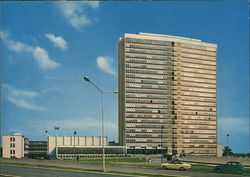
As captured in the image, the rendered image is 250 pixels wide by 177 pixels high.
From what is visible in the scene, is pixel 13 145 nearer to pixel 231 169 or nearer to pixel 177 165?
pixel 177 165

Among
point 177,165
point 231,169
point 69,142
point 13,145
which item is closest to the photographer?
point 231,169

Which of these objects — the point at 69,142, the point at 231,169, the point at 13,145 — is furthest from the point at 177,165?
the point at 13,145

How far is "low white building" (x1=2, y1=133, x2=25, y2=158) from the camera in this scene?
16781cm

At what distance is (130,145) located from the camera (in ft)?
622

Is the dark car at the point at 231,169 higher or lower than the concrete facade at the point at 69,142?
higher

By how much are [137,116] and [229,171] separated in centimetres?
14456

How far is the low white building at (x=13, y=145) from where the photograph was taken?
6607 inches

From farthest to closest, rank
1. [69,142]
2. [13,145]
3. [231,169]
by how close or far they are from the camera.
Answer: [69,142] → [13,145] → [231,169]

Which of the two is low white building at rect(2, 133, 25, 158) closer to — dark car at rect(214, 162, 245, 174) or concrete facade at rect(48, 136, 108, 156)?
concrete facade at rect(48, 136, 108, 156)

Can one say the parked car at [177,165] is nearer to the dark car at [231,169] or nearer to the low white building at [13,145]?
the dark car at [231,169]

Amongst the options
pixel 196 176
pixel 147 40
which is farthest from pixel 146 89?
pixel 196 176

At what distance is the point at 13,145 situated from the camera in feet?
560

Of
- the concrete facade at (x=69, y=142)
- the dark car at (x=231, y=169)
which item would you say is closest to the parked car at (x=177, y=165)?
the dark car at (x=231, y=169)

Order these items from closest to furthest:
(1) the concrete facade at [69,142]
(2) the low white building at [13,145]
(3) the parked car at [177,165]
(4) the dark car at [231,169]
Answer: (4) the dark car at [231,169]
(3) the parked car at [177,165]
(2) the low white building at [13,145]
(1) the concrete facade at [69,142]
